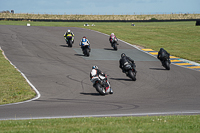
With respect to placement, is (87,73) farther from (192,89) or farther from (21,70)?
(192,89)

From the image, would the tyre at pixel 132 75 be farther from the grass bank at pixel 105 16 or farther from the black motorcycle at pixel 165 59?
the grass bank at pixel 105 16

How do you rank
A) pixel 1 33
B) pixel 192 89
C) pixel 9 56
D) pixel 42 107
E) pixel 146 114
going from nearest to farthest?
pixel 146 114
pixel 42 107
pixel 192 89
pixel 9 56
pixel 1 33

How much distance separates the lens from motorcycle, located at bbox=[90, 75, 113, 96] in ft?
49.2

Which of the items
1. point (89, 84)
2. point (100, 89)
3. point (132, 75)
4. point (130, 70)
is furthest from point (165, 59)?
point (100, 89)

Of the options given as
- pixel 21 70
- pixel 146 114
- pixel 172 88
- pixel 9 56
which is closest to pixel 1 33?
pixel 9 56

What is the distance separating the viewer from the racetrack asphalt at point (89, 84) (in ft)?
37.6

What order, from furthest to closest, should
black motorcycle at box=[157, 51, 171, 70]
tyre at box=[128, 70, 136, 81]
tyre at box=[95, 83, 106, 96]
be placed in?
black motorcycle at box=[157, 51, 171, 70]
tyre at box=[128, 70, 136, 81]
tyre at box=[95, 83, 106, 96]

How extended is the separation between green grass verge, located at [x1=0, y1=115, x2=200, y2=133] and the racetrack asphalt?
57.9 inches

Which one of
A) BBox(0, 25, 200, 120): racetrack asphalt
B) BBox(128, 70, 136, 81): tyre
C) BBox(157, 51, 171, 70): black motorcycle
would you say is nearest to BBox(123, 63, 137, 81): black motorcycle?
BBox(128, 70, 136, 81): tyre

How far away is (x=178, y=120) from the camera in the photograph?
9.15 metres

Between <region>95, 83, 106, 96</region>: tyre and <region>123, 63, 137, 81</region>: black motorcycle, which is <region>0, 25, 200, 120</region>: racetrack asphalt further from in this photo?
<region>123, 63, 137, 81</region>: black motorcycle

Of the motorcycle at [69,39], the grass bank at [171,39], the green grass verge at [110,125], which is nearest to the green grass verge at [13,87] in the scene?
the green grass verge at [110,125]

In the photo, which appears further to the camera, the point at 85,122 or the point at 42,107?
the point at 42,107

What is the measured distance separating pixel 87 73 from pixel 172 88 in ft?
21.6
